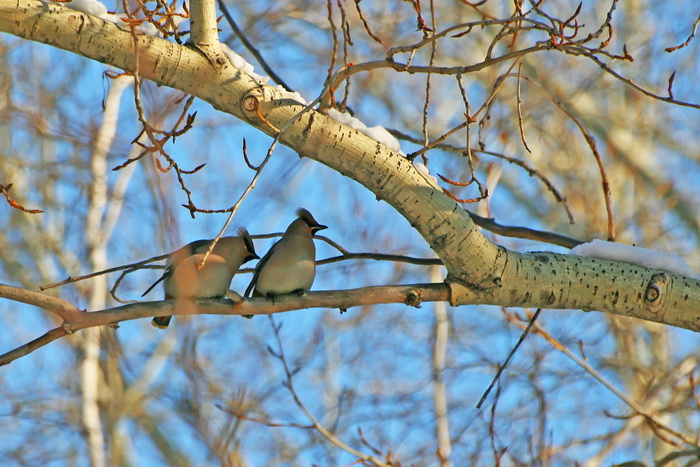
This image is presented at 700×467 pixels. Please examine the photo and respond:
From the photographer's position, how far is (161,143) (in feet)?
9.99

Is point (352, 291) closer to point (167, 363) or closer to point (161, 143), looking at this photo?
point (161, 143)

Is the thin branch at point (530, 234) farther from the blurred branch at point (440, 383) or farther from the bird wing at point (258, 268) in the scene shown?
the blurred branch at point (440, 383)

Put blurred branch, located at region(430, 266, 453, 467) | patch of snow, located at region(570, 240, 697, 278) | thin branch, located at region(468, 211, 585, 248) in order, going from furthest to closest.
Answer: blurred branch, located at region(430, 266, 453, 467) → thin branch, located at region(468, 211, 585, 248) → patch of snow, located at region(570, 240, 697, 278)

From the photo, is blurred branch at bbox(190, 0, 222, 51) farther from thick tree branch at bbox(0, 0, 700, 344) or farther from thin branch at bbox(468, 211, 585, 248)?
thin branch at bbox(468, 211, 585, 248)

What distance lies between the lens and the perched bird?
4.81m

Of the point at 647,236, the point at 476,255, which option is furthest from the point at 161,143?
the point at 647,236

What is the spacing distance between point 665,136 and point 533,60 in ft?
6.66

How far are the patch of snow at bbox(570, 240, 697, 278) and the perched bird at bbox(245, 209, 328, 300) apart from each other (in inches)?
63.3

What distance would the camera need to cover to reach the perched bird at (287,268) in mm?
4809

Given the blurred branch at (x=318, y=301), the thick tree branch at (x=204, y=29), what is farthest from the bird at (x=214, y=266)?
the thick tree branch at (x=204, y=29)

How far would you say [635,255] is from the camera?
3855 mm

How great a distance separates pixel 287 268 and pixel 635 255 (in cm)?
191

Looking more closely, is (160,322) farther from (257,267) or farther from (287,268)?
(287,268)

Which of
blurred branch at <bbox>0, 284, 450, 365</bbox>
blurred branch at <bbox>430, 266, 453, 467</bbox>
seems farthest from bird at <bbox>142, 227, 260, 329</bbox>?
blurred branch at <bbox>430, 266, 453, 467</bbox>
